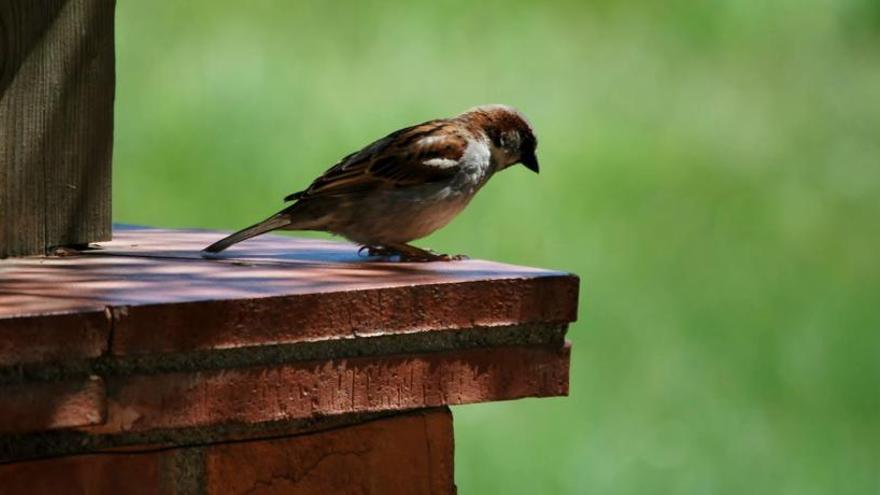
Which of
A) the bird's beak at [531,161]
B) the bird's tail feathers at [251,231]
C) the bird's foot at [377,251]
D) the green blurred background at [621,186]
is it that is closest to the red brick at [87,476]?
the bird's tail feathers at [251,231]

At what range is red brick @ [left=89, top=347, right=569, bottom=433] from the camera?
222 cm

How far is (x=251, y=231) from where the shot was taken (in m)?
3.44

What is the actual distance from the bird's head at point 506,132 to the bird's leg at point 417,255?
0.56 metres

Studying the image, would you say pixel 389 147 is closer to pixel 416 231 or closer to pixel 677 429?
pixel 416 231

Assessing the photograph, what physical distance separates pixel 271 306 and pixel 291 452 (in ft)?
0.76

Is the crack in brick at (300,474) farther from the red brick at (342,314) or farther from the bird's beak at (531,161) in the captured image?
the bird's beak at (531,161)

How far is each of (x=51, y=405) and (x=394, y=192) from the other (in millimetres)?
1557

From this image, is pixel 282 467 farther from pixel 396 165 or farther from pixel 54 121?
pixel 396 165

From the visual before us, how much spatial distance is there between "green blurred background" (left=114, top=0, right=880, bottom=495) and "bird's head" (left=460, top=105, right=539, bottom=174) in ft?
4.66

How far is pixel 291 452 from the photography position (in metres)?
2.42

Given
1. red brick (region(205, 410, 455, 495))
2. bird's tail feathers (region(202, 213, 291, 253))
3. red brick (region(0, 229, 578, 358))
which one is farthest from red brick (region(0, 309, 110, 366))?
bird's tail feathers (region(202, 213, 291, 253))

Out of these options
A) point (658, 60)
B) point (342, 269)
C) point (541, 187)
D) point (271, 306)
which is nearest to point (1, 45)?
point (342, 269)

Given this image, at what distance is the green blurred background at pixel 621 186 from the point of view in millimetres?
5449

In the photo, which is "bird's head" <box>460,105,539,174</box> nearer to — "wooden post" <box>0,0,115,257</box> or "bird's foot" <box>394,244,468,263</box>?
"bird's foot" <box>394,244,468,263</box>
